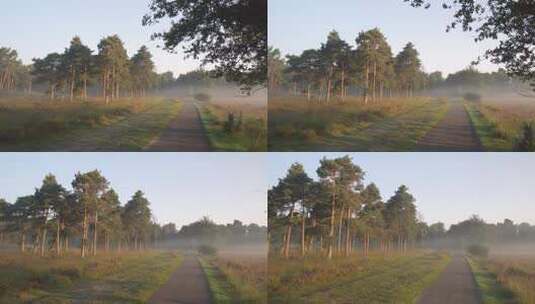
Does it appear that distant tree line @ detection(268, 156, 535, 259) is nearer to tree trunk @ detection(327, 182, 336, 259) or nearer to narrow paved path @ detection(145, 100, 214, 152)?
tree trunk @ detection(327, 182, 336, 259)

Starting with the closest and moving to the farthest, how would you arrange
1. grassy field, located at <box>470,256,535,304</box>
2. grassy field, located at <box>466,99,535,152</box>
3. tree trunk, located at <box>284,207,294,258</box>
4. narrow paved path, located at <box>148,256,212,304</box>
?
grassy field, located at <box>470,256,535,304</box> < grassy field, located at <box>466,99,535,152</box> < narrow paved path, located at <box>148,256,212,304</box> < tree trunk, located at <box>284,207,294,258</box>

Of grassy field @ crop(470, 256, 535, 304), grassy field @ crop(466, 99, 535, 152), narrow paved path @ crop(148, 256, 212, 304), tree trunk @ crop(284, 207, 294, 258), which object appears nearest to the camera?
grassy field @ crop(470, 256, 535, 304)

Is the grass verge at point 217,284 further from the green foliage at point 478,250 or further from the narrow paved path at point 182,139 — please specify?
the green foliage at point 478,250

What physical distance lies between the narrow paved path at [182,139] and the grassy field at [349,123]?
2.40 feet

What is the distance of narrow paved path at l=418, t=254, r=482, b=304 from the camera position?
19.4ft

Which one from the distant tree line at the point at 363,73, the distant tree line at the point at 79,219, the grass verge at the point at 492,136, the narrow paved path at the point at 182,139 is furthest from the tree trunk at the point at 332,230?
the distant tree line at the point at 79,219

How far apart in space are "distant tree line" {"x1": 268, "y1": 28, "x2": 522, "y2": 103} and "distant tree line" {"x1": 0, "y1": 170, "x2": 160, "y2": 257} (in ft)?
6.72

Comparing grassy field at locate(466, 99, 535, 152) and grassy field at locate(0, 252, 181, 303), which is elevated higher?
grassy field at locate(466, 99, 535, 152)

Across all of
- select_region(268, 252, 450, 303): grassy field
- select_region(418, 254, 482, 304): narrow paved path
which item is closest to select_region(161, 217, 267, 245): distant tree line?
select_region(268, 252, 450, 303): grassy field

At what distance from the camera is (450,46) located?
20.1 ft

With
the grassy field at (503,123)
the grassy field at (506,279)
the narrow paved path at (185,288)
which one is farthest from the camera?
the narrow paved path at (185,288)

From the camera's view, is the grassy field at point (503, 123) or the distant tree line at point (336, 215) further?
the distant tree line at point (336, 215)

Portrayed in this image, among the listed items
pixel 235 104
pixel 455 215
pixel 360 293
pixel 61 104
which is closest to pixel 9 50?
pixel 61 104

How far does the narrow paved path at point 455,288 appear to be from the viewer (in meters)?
5.91
